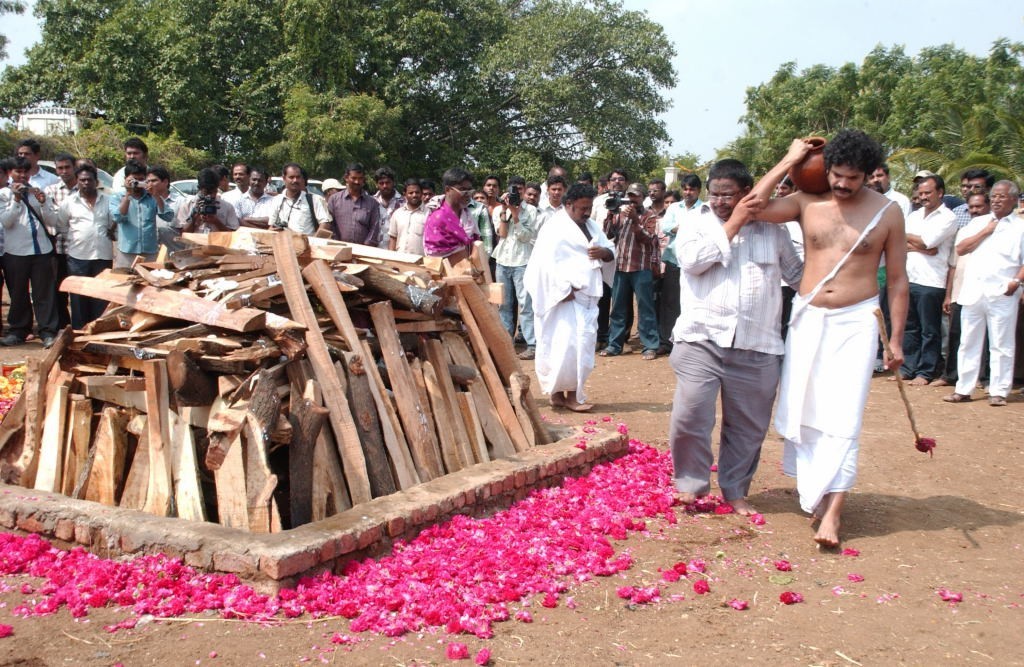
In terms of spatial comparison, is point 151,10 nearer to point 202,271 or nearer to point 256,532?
point 202,271

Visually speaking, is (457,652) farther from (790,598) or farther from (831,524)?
(831,524)

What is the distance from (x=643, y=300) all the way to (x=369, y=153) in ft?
59.4

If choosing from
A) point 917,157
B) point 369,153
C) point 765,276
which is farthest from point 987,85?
point 765,276

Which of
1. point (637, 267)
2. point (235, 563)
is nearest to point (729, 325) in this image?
point (235, 563)

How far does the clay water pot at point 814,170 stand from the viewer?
501 cm

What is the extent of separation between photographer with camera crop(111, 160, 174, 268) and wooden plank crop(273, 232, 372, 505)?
15.6ft

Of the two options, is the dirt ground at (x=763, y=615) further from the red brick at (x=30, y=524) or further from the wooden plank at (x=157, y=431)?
the wooden plank at (x=157, y=431)

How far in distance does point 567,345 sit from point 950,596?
4001 mm

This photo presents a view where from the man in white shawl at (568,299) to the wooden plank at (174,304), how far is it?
11.1ft

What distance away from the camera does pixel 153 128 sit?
3105cm

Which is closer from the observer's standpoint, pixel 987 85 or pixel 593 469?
pixel 593 469

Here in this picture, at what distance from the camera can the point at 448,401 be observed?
18.3 ft

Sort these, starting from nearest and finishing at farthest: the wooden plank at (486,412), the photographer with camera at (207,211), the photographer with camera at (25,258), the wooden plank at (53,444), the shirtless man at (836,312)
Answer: the shirtless man at (836,312)
the wooden plank at (53,444)
the wooden plank at (486,412)
the photographer with camera at (207,211)
the photographer with camera at (25,258)

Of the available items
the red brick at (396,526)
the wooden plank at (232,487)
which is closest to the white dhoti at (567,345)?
the red brick at (396,526)
